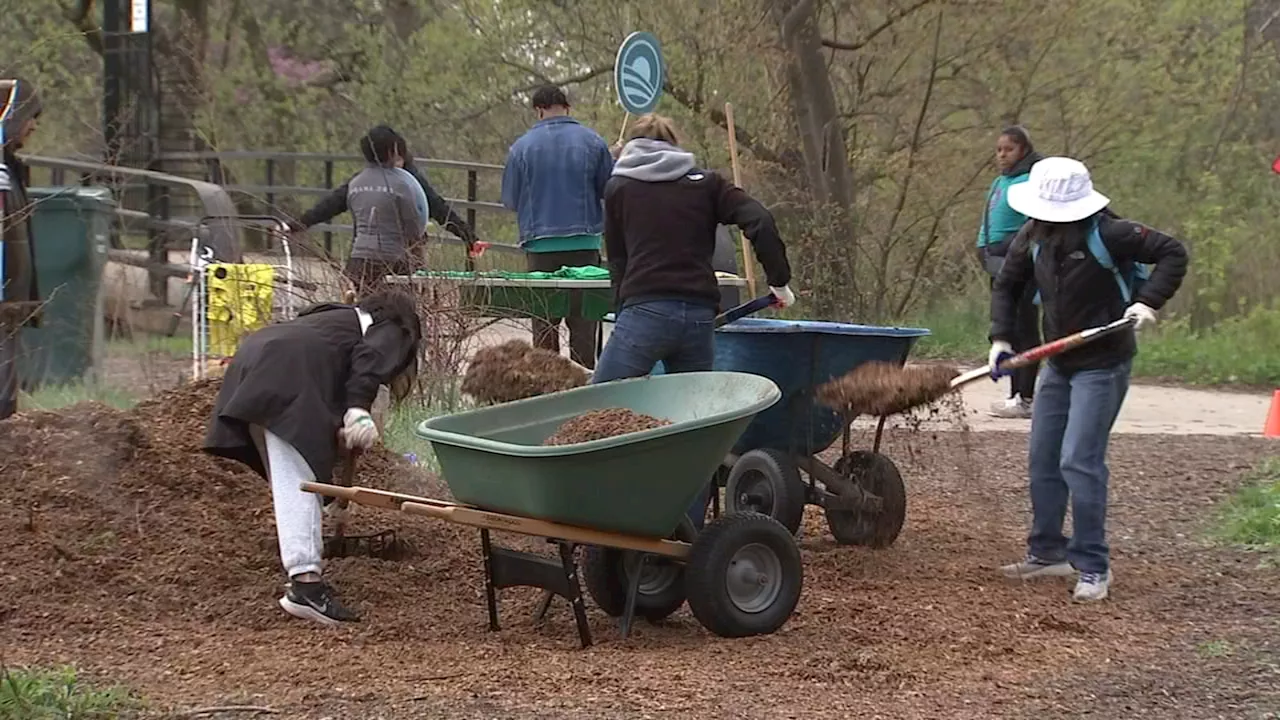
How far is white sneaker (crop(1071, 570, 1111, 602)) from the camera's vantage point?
5.89 metres

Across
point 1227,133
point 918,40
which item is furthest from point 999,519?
point 1227,133

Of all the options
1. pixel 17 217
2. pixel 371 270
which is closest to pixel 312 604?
pixel 17 217

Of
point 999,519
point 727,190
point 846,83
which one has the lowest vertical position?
point 999,519

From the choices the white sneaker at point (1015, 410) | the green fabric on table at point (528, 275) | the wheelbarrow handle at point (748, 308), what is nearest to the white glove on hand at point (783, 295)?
the wheelbarrow handle at point (748, 308)

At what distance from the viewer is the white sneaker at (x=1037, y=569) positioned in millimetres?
6223

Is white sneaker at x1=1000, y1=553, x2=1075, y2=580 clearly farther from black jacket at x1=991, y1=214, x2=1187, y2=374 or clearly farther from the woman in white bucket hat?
black jacket at x1=991, y1=214, x2=1187, y2=374

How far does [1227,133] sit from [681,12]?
7.27 m

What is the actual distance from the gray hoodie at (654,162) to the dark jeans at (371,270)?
190 cm

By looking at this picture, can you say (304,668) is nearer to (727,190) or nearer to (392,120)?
(727,190)

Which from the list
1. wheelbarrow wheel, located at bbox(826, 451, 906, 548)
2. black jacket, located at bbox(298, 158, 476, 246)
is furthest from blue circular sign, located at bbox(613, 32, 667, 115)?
wheelbarrow wheel, located at bbox(826, 451, 906, 548)

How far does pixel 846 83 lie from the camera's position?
14812 millimetres

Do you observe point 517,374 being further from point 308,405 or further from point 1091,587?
point 1091,587

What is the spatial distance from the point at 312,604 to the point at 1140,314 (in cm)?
305

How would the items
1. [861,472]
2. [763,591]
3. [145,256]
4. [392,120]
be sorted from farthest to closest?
[392,120]
[145,256]
[861,472]
[763,591]
